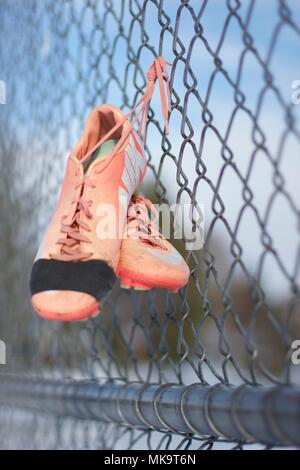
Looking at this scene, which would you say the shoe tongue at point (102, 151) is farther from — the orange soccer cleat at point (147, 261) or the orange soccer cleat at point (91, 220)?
the orange soccer cleat at point (147, 261)

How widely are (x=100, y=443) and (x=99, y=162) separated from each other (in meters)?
0.65

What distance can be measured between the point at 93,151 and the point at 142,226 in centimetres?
13

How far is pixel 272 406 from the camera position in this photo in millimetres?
769

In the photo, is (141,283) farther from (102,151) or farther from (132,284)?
(102,151)

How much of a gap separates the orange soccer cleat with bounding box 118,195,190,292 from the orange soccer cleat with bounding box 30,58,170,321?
0.05 feet

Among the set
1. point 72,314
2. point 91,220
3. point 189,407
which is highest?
point 91,220

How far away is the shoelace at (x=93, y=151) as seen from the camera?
1002 mm

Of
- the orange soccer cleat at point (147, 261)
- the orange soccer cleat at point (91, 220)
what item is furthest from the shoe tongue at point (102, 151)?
the orange soccer cleat at point (147, 261)

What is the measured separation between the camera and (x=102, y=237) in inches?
39.1

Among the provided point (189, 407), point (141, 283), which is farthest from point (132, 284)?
point (189, 407)

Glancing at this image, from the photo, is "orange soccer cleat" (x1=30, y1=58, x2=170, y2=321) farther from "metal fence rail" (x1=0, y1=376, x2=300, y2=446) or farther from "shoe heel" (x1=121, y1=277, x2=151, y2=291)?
"metal fence rail" (x1=0, y1=376, x2=300, y2=446)

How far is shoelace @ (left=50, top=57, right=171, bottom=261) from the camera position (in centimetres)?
100

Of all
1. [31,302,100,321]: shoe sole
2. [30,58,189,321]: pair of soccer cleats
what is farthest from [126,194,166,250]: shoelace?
[31,302,100,321]: shoe sole

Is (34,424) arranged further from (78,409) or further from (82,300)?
(82,300)
